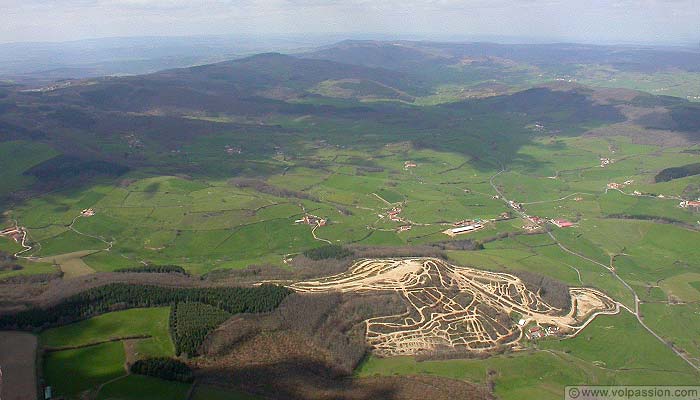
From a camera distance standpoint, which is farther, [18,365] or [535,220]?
[535,220]

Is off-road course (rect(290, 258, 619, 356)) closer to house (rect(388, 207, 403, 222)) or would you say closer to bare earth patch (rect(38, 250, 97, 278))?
house (rect(388, 207, 403, 222))

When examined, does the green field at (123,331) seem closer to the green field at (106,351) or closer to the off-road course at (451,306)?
the green field at (106,351)

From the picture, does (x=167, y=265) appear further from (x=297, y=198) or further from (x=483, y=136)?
(x=483, y=136)

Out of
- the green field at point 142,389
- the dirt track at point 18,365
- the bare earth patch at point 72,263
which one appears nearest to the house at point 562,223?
the green field at point 142,389

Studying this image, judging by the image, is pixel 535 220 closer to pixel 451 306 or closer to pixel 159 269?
pixel 451 306

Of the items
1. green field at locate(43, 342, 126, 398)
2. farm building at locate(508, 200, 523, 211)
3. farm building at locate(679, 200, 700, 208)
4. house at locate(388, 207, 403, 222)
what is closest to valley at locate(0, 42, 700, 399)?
green field at locate(43, 342, 126, 398)

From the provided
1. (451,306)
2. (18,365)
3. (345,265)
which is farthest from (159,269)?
(451,306)
